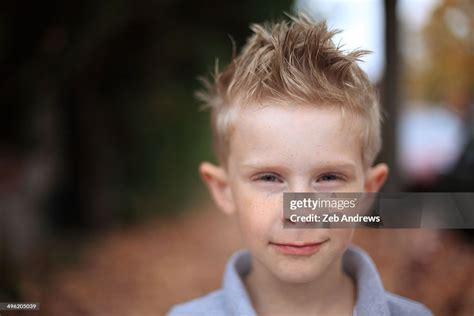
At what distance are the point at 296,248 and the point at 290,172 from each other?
0.14 metres

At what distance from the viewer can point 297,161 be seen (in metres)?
0.96

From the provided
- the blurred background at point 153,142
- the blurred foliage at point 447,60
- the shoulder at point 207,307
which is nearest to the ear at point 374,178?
the blurred background at point 153,142

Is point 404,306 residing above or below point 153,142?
below

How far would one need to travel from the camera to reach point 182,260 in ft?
6.27

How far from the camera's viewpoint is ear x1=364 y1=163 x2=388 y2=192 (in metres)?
1.04

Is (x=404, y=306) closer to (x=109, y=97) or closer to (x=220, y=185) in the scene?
(x=220, y=185)

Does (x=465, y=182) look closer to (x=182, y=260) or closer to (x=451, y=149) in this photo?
(x=451, y=149)

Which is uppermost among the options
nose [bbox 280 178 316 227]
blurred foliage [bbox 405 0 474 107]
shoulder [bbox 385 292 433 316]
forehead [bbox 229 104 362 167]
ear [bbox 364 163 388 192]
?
blurred foliage [bbox 405 0 474 107]

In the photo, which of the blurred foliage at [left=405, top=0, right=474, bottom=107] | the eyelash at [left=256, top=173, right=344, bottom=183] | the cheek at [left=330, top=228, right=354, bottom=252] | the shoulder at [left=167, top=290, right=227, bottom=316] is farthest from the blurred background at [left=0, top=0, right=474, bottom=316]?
the shoulder at [left=167, top=290, right=227, bottom=316]

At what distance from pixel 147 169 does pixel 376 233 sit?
54.9 inches

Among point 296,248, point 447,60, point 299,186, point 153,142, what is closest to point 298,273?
point 296,248

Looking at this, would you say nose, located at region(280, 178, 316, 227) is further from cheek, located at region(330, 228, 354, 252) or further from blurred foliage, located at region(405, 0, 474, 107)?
blurred foliage, located at region(405, 0, 474, 107)

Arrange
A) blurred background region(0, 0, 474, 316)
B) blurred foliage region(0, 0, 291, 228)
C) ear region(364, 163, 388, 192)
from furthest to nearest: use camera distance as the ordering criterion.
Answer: blurred foliage region(0, 0, 291, 228), blurred background region(0, 0, 474, 316), ear region(364, 163, 388, 192)

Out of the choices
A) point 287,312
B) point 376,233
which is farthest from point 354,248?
point 287,312
